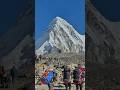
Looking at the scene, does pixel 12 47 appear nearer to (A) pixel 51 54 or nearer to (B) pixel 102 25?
(B) pixel 102 25

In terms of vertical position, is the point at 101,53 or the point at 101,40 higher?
the point at 101,40

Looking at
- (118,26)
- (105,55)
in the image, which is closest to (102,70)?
(105,55)

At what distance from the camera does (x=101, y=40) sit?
11.0 meters

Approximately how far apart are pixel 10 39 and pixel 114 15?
91.3 inches

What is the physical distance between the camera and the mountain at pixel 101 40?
36.0ft

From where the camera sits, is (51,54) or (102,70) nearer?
(102,70)

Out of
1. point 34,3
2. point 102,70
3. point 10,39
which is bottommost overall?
point 102,70

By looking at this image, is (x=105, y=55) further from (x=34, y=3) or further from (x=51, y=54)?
(x=51, y=54)

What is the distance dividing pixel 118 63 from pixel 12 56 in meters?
2.32

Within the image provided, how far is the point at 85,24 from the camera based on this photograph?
11.0 m

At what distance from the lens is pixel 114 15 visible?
1088cm

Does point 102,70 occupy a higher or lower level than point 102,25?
lower

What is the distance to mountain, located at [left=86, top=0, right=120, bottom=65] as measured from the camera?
36.0 ft

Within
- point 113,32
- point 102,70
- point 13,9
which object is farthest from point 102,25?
point 13,9
